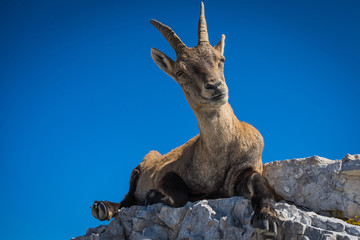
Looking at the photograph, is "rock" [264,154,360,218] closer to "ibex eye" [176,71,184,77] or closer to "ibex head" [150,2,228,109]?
"ibex head" [150,2,228,109]

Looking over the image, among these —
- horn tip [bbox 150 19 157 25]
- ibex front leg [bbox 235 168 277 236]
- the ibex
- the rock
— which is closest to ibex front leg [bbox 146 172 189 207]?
the ibex

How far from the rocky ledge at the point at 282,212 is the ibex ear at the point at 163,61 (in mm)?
2984

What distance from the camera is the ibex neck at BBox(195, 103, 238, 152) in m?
7.98

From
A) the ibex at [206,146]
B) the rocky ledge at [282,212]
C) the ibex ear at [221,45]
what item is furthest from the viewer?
the ibex ear at [221,45]

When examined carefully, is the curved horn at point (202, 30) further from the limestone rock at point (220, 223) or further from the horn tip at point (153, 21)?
the limestone rock at point (220, 223)

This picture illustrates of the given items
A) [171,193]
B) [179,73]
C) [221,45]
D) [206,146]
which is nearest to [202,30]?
[221,45]

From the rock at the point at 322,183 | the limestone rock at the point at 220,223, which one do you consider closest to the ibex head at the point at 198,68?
the limestone rock at the point at 220,223

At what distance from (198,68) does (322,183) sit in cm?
361

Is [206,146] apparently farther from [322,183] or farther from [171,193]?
[322,183]

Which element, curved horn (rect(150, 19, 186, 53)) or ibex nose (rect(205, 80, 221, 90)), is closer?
ibex nose (rect(205, 80, 221, 90))

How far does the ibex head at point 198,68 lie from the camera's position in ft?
24.0

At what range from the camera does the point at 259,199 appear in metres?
6.74

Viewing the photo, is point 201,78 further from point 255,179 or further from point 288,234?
point 288,234

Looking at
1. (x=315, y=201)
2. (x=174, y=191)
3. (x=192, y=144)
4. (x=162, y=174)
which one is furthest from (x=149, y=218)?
(x=315, y=201)
